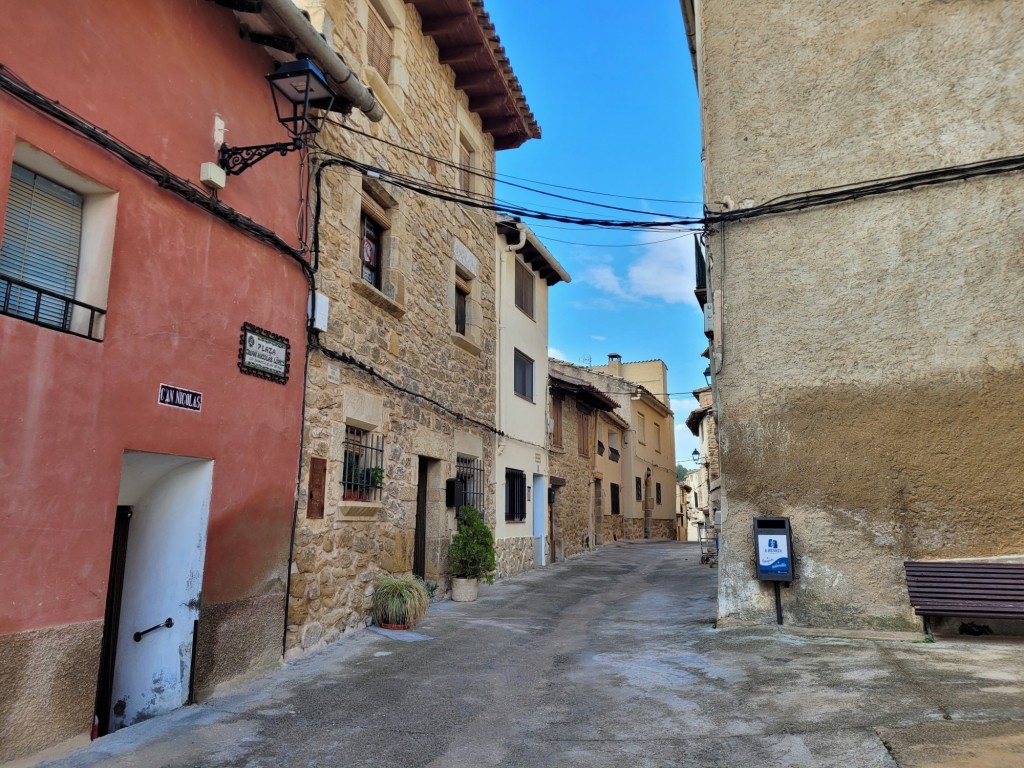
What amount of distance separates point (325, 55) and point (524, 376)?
9170 millimetres

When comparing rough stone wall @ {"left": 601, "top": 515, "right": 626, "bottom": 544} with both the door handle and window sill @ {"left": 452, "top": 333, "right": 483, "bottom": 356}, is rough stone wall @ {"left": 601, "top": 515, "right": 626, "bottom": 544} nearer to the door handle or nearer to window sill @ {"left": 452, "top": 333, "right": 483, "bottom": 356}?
window sill @ {"left": 452, "top": 333, "right": 483, "bottom": 356}

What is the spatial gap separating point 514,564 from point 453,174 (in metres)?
6.95

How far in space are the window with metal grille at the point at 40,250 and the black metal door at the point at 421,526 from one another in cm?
553

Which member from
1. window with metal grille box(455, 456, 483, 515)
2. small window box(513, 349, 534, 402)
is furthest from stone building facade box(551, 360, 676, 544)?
window with metal grille box(455, 456, 483, 515)

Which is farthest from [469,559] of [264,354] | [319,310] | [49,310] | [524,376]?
[49,310]

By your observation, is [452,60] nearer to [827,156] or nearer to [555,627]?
[827,156]

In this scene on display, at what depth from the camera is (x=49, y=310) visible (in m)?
4.02

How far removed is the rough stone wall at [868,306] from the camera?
6.41m

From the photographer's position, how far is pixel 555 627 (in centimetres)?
780

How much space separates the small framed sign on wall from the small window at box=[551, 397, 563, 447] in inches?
434

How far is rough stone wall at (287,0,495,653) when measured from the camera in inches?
259

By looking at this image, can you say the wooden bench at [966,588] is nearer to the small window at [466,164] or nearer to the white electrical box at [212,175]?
the white electrical box at [212,175]

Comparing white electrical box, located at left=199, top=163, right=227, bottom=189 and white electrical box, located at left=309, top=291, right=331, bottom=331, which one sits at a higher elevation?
white electrical box, located at left=199, top=163, right=227, bottom=189

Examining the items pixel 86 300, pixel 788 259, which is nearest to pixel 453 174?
pixel 788 259
